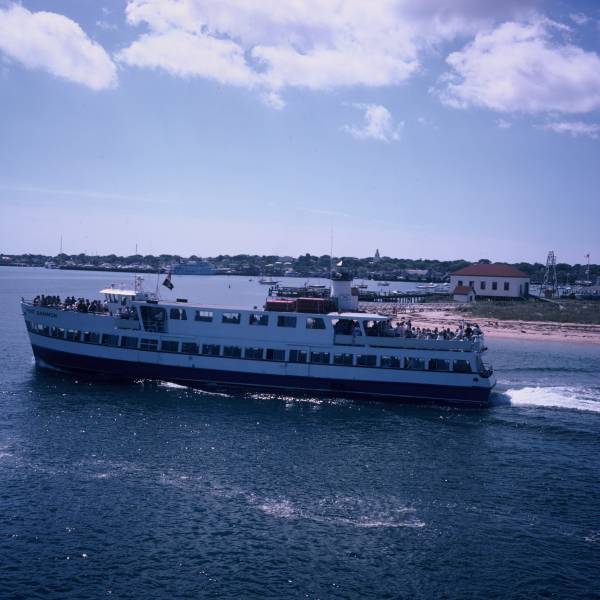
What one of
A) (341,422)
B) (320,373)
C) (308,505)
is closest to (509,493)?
(308,505)

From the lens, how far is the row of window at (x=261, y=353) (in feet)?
139

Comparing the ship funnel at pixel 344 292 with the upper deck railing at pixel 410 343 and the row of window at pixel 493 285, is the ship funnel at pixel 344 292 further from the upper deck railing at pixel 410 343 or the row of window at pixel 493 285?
the row of window at pixel 493 285

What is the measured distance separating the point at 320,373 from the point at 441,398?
862cm

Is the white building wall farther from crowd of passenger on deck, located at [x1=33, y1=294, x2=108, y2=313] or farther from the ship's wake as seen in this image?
crowd of passenger on deck, located at [x1=33, y1=294, x2=108, y2=313]

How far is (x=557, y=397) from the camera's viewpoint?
43062 millimetres

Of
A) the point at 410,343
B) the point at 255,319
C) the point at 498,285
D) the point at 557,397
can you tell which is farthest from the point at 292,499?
the point at 498,285

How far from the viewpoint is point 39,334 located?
160 ft

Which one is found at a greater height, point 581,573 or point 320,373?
point 320,373

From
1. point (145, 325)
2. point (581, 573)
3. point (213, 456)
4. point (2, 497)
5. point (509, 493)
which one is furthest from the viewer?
point (145, 325)

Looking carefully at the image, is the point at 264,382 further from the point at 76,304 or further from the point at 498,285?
the point at 498,285

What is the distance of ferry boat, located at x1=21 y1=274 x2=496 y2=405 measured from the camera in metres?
42.2

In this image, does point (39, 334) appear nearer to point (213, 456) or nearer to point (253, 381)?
point (253, 381)

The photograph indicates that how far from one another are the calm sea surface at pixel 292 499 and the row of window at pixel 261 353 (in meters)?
3.15

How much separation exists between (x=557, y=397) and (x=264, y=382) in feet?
68.7
